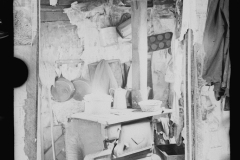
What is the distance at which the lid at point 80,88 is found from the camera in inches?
99.8

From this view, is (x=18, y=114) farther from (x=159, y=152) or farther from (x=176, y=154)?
(x=176, y=154)

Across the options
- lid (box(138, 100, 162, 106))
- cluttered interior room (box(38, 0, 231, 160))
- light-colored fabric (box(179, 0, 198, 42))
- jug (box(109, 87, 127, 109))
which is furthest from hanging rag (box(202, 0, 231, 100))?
jug (box(109, 87, 127, 109))

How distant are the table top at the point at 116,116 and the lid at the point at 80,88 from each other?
142 millimetres

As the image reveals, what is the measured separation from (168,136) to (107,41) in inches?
39.4

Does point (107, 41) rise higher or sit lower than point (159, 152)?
higher

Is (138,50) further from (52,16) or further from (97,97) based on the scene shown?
(52,16)

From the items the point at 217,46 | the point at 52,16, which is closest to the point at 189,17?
the point at 217,46

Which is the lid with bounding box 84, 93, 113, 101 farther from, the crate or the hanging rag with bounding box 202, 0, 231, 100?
the hanging rag with bounding box 202, 0, 231, 100

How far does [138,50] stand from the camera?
2.62 meters

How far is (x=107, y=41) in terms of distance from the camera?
102 inches

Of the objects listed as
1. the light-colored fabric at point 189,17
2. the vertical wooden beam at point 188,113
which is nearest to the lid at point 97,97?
the vertical wooden beam at point 188,113

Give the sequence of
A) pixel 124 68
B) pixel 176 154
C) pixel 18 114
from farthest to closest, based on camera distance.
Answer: pixel 176 154
pixel 124 68
pixel 18 114

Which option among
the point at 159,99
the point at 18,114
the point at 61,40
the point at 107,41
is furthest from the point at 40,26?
the point at 159,99

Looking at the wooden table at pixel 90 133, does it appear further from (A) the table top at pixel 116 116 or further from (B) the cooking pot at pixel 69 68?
(B) the cooking pot at pixel 69 68
